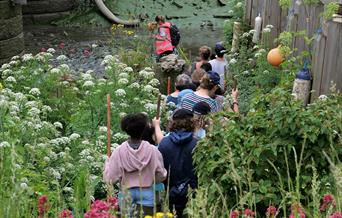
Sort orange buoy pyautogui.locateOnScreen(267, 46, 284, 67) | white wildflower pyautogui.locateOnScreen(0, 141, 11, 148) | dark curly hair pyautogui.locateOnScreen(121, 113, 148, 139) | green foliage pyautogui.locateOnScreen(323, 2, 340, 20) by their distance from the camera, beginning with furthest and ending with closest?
orange buoy pyautogui.locateOnScreen(267, 46, 284, 67)
green foliage pyautogui.locateOnScreen(323, 2, 340, 20)
dark curly hair pyautogui.locateOnScreen(121, 113, 148, 139)
white wildflower pyautogui.locateOnScreen(0, 141, 11, 148)

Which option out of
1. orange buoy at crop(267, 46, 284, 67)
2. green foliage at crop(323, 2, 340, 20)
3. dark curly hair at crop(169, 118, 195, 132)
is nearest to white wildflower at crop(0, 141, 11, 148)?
dark curly hair at crop(169, 118, 195, 132)

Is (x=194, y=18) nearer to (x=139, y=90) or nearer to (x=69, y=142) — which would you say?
(x=139, y=90)

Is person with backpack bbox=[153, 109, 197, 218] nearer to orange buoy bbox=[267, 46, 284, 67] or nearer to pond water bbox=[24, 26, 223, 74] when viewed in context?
orange buoy bbox=[267, 46, 284, 67]

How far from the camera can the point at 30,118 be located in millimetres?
6637

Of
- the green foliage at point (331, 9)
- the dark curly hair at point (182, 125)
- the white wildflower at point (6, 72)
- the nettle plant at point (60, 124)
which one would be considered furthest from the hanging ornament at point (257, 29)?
the dark curly hair at point (182, 125)

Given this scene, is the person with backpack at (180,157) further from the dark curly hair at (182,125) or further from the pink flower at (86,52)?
the pink flower at (86,52)

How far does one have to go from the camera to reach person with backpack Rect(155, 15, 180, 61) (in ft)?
41.5

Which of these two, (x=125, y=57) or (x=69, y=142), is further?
(x=125, y=57)

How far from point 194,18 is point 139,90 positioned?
1352cm

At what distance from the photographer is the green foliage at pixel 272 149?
4.66 meters

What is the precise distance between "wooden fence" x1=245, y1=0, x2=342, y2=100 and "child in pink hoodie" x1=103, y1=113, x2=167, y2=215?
104 inches

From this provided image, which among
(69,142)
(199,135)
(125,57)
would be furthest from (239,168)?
(125,57)

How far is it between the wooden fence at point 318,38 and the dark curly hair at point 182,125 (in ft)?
6.94

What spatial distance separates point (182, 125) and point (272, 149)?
1.24 meters
